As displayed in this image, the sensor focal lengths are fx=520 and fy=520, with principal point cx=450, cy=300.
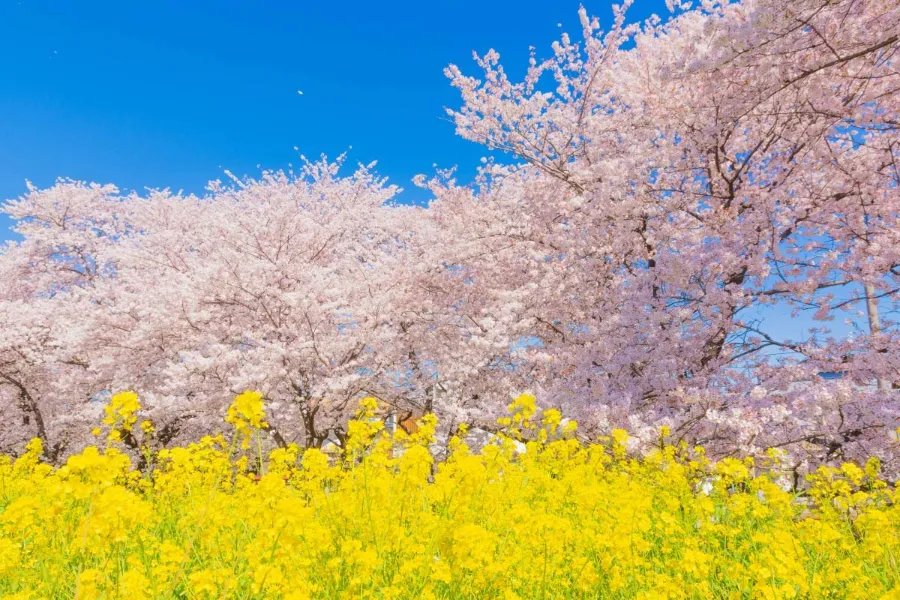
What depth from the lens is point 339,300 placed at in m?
11.2

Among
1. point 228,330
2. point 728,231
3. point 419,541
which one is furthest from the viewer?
point 228,330

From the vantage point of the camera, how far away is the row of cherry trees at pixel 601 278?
7.11 meters

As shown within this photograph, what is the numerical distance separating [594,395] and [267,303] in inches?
274

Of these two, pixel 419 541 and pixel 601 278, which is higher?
pixel 601 278

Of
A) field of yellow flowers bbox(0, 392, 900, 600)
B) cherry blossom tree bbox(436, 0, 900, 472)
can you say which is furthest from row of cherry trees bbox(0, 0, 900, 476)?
field of yellow flowers bbox(0, 392, 900, 600)

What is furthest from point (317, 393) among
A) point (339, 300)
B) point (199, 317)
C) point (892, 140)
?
point (892, 140)

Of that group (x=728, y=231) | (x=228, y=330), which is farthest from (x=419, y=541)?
(x=228, y=330)

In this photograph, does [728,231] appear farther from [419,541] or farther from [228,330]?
[228,330]

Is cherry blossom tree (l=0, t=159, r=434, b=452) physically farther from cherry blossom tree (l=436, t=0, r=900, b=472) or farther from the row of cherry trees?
cherry blossom tree (l=436, t=0, r=900, b=472)

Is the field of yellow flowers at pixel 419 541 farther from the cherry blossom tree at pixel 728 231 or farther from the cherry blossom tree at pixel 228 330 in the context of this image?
the cherry blossom tree at pixel 228 330

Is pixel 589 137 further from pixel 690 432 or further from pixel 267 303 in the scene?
pixel 267 303

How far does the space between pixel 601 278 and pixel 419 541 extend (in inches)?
298

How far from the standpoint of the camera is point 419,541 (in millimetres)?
3383

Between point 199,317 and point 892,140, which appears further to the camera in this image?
point 199,317
